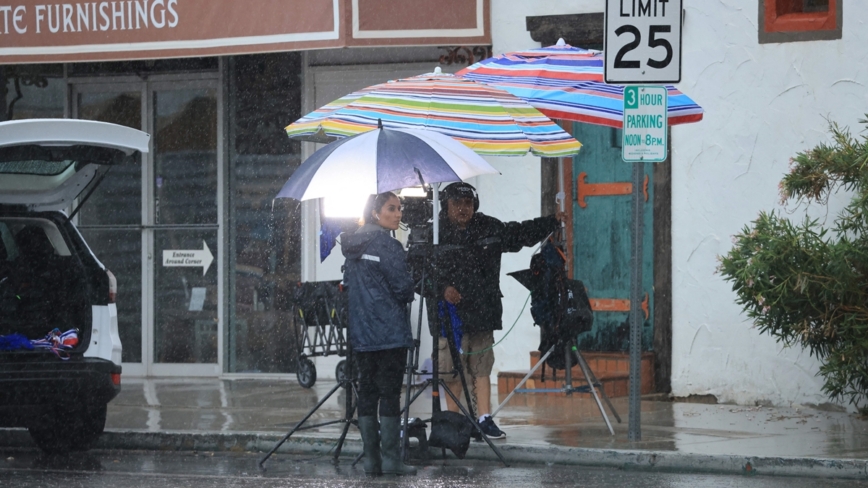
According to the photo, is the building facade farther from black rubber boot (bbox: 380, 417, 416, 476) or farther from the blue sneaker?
black rubber boot (bbox: 380, 417, 416, 476)

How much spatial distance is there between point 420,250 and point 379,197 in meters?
0.72

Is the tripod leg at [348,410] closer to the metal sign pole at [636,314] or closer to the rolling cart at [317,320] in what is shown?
the metal sign pole at [636,314]

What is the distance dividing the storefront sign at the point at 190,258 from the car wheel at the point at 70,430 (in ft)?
15.0

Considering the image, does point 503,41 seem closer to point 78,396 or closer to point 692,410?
point 692,410

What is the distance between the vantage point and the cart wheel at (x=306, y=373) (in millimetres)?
12961

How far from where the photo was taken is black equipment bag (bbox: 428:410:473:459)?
348 inches

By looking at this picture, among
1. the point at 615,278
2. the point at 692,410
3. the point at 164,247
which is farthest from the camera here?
the point at 164,247

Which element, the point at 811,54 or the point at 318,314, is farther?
the point at 318,314

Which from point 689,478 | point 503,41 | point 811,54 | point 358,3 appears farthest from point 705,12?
point 689,478

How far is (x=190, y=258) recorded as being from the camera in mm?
14461

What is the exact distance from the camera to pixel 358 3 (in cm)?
1271

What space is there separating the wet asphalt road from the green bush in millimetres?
1917

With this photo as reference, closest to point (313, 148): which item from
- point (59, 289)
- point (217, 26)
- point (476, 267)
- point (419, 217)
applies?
point (217, 26)

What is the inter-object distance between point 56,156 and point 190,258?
5141mm
